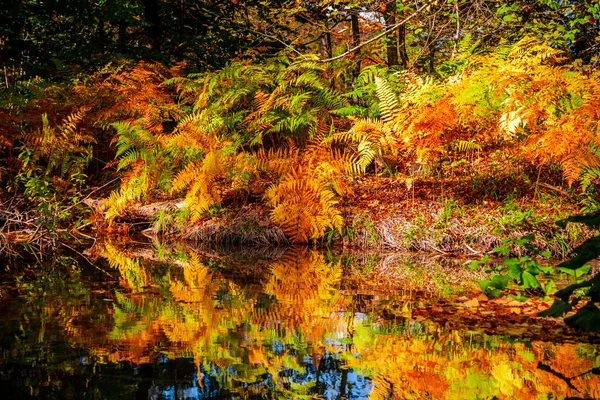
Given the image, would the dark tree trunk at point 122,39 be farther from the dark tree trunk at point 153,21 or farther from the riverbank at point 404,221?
the riverbank at point 404,221

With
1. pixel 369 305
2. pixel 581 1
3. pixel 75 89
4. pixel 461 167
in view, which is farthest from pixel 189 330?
pixel 581 1

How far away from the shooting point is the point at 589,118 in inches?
246

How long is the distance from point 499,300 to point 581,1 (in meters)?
6.84

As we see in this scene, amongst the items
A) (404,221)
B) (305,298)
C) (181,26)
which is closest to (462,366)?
(305,298)

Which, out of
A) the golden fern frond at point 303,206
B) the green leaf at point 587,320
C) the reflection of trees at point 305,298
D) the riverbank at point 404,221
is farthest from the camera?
the golden fern frond at point 303,206

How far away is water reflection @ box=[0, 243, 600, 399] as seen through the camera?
250 cm

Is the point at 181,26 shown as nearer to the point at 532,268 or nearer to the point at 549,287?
the point at 549,287

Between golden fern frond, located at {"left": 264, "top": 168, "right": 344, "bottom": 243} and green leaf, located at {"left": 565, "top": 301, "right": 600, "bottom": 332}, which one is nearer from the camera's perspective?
green leaf, located at {"left": 565, "top": 301, "right": 600, "bottom": 332}

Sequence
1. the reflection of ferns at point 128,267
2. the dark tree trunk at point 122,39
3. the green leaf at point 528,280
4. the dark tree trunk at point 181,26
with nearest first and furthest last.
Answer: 1. the green leaf at point 528,280
2. the reflection of ferns at point 128,267
3. the dark tree trunk at point 122,39
4. the dark tree trunk at point 181,26

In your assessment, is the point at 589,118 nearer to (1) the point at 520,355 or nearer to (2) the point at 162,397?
(1) the point at 520,355

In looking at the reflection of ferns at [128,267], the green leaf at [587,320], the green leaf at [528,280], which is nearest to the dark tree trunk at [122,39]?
the reflection of ferns at [128,267]

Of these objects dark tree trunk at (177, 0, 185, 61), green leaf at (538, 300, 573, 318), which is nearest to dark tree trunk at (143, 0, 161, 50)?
dark tree trunk at (177, 0, 185, 61)

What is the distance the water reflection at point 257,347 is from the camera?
2502 millimetres

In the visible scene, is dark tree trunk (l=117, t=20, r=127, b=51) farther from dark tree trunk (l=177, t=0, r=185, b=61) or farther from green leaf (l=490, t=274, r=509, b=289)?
green leaf (l=490, t=274, r=509, b=289)
